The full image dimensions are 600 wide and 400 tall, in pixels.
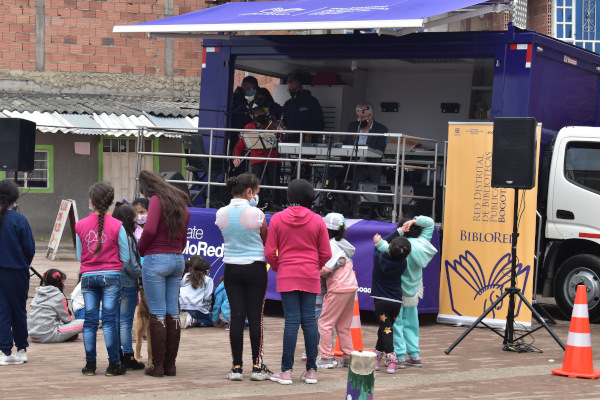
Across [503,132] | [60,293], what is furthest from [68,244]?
[503,132]

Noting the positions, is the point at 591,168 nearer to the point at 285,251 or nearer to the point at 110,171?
the point at 285,251

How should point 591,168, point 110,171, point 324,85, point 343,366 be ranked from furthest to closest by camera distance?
point 110,171
point 324,85
point 591,168
point 343,366

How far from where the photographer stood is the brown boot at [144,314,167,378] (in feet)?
26.3

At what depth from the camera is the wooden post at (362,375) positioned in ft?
17.7

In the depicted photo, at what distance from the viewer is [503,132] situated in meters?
10.2

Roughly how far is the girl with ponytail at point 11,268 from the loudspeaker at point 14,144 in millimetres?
5479

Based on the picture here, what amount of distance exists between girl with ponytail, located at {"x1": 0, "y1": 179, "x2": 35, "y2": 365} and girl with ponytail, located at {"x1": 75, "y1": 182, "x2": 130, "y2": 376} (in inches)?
26.3

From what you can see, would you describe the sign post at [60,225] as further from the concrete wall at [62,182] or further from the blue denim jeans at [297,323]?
the blue denim jeans at [297,323]

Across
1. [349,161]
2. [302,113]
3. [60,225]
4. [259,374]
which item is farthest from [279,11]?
[60,225]

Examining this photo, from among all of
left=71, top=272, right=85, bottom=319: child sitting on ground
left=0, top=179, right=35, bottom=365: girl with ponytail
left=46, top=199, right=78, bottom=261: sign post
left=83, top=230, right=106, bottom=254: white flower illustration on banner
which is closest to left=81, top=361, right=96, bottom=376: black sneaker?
left=0, top=179, right=35, bottom=365: girl with ponytail

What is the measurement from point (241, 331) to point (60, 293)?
2.88 m

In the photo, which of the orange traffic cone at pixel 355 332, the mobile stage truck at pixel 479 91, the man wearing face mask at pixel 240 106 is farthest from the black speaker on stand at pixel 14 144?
the orange traffic cone at pixel 355 332

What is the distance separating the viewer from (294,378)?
8242 millimetres

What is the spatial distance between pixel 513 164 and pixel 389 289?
2210mm
